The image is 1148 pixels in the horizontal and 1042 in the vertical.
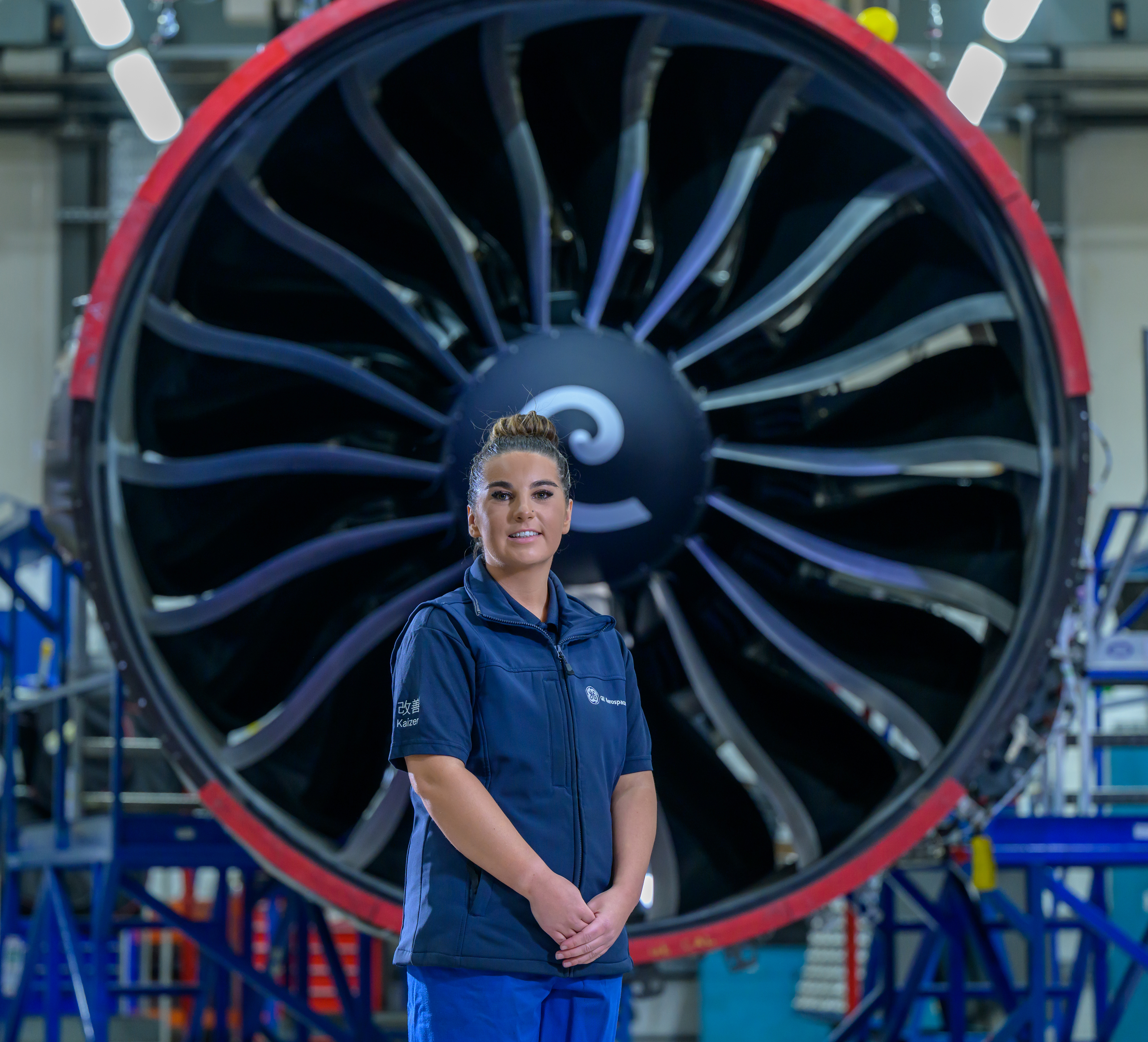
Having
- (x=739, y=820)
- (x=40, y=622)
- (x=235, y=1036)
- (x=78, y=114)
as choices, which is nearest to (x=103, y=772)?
(x=235, y=1036)

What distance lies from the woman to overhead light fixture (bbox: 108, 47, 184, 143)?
28.9ft

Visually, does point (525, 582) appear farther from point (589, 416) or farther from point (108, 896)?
point (108, 896)

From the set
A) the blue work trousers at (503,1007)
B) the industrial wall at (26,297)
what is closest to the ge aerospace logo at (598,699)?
the blue work trousers at (503,1007)

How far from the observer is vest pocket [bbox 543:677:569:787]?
6.23 feet

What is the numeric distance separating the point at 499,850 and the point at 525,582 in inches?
15.8

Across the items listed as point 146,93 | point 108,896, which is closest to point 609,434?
point 108,896

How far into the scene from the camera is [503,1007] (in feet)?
5.95

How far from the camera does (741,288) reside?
12.6 feet

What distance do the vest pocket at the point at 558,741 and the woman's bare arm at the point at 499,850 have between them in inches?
4.1

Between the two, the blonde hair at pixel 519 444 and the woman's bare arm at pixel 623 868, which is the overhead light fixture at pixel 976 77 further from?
the woman's bare arm at pixel 623 868

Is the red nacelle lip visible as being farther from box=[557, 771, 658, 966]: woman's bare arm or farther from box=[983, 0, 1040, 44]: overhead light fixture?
box=[983, 0, 1040, 44]: overhead light fixture

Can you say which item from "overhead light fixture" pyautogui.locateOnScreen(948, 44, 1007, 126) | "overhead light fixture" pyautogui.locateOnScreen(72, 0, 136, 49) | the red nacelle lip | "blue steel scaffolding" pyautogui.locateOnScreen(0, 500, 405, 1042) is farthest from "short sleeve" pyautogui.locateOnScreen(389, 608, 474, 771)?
"overhead light fixture" pyautogui.locateOnScreen(72, 0, 136, 49)

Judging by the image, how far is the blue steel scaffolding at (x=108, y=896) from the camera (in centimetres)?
433

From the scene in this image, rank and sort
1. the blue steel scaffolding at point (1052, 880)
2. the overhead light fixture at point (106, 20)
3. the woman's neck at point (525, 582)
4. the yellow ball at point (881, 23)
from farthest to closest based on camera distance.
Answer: the overhead light fixture at point (106, 20), the blue steel scaffolding at point (1052, 880), the yellow ball at point (881, 23), the woman's neck at point (525, 582)
